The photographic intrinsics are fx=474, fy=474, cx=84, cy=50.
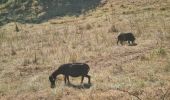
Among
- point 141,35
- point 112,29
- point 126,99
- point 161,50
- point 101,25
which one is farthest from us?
point 101,25

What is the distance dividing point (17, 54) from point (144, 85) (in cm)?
1145

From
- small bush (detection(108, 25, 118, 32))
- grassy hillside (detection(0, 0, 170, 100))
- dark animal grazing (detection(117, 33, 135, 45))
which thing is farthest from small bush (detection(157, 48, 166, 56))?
small bush (detection(108, 25, 118, 32))

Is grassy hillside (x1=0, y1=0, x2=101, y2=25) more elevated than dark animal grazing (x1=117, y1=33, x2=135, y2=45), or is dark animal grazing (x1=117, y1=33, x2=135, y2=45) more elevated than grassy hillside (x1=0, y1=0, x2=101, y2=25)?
dark animal grazing (x1=117, y1=33, x2=135, y2=45)

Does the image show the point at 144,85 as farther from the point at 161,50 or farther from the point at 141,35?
the point at 141,35

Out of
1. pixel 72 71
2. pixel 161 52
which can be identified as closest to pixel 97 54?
pixel 161 52

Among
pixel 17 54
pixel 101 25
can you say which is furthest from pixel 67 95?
pixel 101 25

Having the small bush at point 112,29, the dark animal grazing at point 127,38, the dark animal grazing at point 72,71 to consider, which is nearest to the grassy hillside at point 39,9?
the small bush at point 112,29

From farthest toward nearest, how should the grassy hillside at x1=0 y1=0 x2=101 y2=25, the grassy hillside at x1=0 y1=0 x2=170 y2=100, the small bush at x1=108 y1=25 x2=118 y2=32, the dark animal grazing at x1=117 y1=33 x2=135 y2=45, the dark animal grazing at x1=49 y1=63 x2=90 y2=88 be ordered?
the grassy hillside at x1=0 y1=0 x2=101 y2=25 → the small bush at x1=108 y1=25 x2=118 y2=32 → the dark animal grazing at x1=117 y1=33 x2=135 y2=45 → the dark animal grazing at x1=49 y1=63 x2=90 y2=88 → the grassy hillside at x1=0 y1=0 x2=170 y2=100

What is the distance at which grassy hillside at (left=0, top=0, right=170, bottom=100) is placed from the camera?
14.5 meters

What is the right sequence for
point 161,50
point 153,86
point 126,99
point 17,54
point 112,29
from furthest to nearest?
point 112,29
point 17,54
point 161,50
point 153,86
point 126,99

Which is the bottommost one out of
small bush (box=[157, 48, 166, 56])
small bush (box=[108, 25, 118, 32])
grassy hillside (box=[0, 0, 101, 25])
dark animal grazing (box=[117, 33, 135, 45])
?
grassy hillside (box=[0, 0, 101, 25])

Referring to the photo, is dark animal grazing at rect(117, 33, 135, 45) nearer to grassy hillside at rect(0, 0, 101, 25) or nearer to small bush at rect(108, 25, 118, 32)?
small bush at rect(108, 25, 118, 32)

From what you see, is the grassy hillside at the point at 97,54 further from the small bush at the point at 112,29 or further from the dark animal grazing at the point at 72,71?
the dark animal grazing at the point at 72,71

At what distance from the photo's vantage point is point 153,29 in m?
27.2
